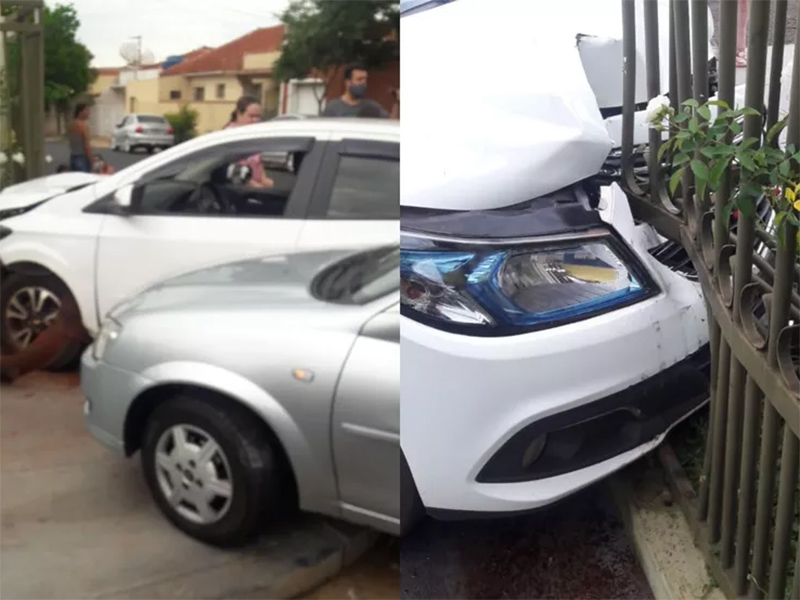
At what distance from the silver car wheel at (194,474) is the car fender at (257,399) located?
4.7 inches

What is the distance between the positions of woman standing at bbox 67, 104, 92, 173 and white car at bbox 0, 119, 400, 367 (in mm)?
67

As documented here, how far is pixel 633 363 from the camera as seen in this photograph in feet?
6.45

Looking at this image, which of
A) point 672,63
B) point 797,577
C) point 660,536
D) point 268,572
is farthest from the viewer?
point 660,536

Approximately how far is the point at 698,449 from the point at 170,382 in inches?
55.2

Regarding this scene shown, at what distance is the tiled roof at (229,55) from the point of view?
1885 mm

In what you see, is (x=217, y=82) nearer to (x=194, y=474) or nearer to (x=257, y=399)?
(x=257, y=399)

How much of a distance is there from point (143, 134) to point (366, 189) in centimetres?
57

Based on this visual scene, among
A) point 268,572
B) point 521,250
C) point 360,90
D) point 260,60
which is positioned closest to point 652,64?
point 521,250

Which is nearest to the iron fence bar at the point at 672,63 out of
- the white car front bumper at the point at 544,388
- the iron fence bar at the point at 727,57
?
the iron fence bar at the point at 727,57

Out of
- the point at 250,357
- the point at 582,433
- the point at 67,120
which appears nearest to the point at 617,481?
the point at 582,433

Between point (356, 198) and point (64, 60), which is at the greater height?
point (64, 60)

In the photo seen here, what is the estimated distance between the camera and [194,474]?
1931mm

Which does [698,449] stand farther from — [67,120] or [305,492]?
[67,120]

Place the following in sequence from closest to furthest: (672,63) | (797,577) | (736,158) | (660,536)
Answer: (736,158), (797,577), (672,63), (660,536)
